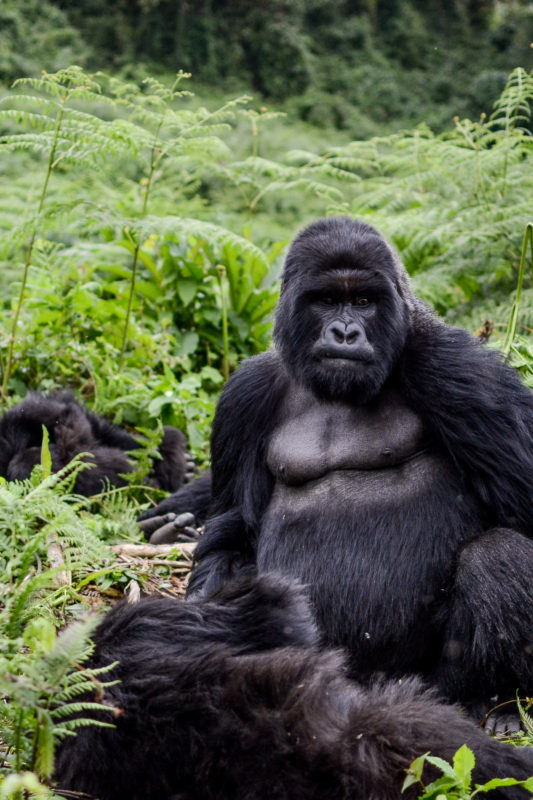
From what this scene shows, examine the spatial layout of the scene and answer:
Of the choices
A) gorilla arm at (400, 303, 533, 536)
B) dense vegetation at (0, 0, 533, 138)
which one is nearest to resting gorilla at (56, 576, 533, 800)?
gorilla arm at (400, 303, 533, 536)

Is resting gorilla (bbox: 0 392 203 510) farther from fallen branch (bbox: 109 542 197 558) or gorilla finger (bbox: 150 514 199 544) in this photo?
fallen branch (bbox: 109 542 197 558)

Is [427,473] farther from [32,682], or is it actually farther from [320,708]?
[32,682]

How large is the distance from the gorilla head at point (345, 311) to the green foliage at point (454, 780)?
154 cm

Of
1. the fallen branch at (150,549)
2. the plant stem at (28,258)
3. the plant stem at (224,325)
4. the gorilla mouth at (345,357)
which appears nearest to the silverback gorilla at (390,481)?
Result: the gorilla mouth at (345,357)

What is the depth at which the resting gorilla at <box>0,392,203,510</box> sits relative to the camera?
5.02 metres

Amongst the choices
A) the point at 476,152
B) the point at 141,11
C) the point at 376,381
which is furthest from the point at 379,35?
the point at 376,381

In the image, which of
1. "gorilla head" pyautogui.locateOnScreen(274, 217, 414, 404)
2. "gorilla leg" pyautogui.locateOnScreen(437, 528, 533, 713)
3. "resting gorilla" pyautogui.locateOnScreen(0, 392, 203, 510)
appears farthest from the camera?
"resting gorilla" pyautogui.locateOnScreen(0, 392, 203, 510)

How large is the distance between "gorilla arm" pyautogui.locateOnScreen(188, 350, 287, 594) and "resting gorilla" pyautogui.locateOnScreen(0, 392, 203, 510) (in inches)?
57.7

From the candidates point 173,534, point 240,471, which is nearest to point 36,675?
point 240,471

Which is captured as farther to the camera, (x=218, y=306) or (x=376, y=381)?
(x=218, y=306)

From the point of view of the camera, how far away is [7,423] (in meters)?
5.16

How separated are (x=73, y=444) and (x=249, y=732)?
318 cm

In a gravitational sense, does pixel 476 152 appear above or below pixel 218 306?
above

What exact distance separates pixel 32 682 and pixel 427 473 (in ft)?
5.81
